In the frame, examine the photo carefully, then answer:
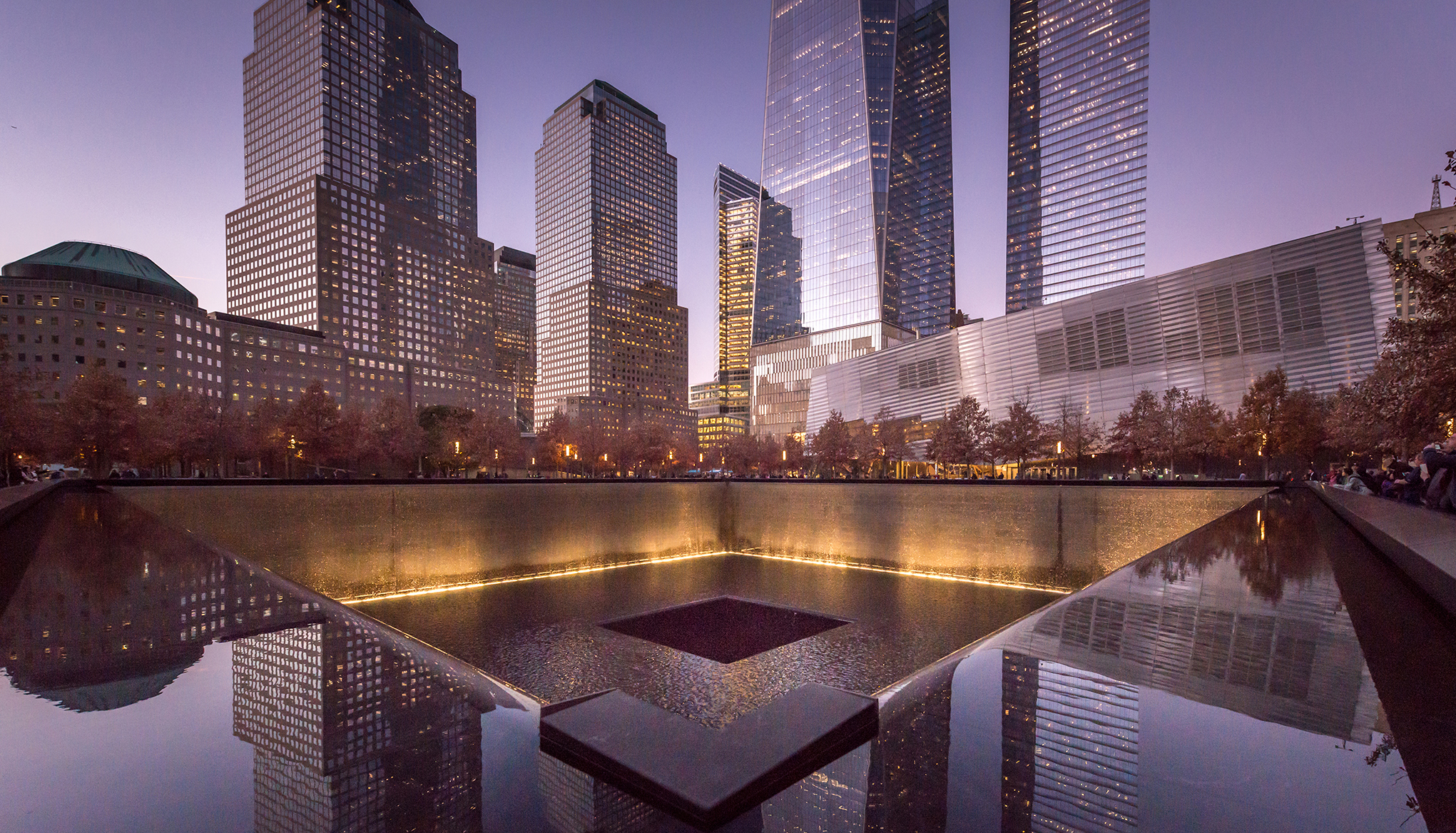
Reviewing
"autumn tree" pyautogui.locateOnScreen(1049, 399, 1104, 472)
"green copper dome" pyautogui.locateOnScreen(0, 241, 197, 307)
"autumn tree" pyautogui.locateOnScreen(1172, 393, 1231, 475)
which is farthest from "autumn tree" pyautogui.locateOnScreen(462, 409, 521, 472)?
"green copper dome" pyautogui.locateOnScreen(0, 241, 197, 307)

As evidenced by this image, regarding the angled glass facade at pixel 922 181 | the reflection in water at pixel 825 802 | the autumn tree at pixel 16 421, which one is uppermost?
the angled glass facade at pixel 922 181

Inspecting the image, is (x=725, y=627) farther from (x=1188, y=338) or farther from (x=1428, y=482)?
(x=1188, y=338)

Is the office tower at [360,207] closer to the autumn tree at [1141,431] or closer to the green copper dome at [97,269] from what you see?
the green copper dome at [97,269]

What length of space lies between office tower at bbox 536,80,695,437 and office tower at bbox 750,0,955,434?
165 ft

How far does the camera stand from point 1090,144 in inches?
3839

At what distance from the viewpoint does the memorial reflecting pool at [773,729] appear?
6.31 feet

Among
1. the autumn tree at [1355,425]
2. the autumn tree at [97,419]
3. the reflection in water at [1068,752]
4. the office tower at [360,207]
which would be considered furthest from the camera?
the office tower at [360,207]

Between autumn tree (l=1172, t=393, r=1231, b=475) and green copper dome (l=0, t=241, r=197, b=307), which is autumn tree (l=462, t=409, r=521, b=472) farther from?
green copper dome (l=0, t=241, r=197, b=307)

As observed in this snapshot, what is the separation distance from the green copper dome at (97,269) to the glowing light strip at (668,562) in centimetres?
11332

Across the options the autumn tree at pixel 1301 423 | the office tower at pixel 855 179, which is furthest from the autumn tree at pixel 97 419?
the office tower at pixel 855 179

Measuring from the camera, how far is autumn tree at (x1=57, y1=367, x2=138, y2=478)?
111 feet

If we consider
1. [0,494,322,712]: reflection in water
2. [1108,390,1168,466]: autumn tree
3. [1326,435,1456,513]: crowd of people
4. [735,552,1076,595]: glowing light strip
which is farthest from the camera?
[1108,390,1168,466]: autumn tree

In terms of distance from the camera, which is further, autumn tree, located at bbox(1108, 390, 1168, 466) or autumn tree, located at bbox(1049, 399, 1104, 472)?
autumn tree, located at bbox(1049, 399, 1104, 472)

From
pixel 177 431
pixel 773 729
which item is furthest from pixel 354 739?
pixel 177 431
